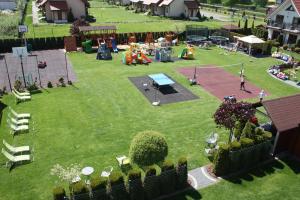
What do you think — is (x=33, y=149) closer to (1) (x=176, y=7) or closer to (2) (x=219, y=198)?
(2) (x=219, y=198)

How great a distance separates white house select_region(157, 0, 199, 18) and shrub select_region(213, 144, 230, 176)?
Result: 196 feet

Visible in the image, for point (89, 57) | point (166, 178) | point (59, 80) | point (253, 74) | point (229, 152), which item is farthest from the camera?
point (89, 57)

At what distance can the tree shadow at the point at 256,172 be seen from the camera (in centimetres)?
1602

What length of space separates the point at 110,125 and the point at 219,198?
9530 millimetres

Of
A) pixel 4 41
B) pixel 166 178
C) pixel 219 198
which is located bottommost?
pixel 219 198

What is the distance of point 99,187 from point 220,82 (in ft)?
67.2

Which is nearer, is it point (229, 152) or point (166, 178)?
point (166, 178)

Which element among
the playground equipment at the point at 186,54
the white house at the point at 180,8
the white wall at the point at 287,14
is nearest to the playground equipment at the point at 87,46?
the playground equipment at the point at 186,54

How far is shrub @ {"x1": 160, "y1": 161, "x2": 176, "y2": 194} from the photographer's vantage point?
565 inches

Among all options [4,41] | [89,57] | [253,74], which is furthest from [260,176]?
[4,41]

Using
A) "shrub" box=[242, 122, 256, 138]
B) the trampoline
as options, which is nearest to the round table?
"shrub" box=[242, 122, 256, 138]

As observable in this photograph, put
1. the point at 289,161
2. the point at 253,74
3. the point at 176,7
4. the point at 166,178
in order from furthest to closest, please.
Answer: the point at 176,7
the point at 253,74
the point at 289,161
the point at 166,178

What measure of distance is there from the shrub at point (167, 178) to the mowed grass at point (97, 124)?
2.65 m

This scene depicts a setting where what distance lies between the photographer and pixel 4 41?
1508 inches
